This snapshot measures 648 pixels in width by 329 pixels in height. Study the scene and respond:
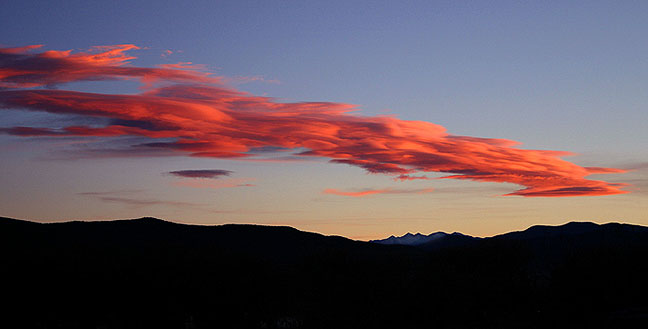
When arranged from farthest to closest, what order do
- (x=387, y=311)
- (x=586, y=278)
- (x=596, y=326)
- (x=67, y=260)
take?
(x=586, y=278)
(x=387, y=311)
(x=67, y=260)
(x=596, y=326)

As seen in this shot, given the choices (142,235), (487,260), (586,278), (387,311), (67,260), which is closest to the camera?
(67,260)

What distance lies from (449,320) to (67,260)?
4184cm

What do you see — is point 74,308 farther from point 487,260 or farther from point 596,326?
point 487,260

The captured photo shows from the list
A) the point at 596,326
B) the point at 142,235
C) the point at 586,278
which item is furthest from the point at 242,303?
the point at 142,235

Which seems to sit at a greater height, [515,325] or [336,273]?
[336,273]

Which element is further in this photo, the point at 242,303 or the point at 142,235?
the point at 142,235

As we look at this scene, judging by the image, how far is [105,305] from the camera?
A: 64062 mm

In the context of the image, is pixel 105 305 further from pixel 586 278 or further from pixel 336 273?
pixel 586 278

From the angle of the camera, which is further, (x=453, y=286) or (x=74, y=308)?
(x=453, y=286)

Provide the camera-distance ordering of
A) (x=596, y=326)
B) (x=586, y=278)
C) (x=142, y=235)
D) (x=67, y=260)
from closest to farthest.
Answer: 1. (x=596, y=326)
2. (x=67, y=260)
3. (x=586, y=278)
4. (x=142, y=235)

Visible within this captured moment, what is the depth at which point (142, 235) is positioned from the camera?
17800cm

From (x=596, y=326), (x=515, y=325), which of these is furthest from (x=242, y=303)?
(x=596, y=326)

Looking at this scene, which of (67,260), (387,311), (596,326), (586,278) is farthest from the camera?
(586,278)

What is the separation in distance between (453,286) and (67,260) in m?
42.5
